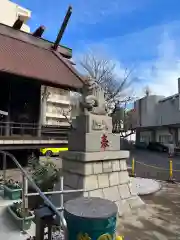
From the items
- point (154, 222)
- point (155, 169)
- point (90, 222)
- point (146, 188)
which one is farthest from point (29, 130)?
point (90, 222)

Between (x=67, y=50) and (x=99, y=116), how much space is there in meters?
12.9

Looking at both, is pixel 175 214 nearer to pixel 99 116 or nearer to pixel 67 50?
pixel 99 116

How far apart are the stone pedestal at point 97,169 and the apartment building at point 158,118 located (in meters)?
31.7

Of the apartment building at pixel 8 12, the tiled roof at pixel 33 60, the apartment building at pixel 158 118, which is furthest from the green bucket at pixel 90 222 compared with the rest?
the apartment building at pixel 158 118

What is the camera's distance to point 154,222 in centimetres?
585

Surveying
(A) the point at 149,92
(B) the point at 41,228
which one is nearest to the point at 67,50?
(B) the point at 41,228

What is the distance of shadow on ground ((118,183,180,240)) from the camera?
16.8 feet

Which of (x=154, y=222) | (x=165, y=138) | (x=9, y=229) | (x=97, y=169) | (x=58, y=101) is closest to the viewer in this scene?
(x=9, y=229)

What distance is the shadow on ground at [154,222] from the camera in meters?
5.12

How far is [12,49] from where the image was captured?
14359 millimetres

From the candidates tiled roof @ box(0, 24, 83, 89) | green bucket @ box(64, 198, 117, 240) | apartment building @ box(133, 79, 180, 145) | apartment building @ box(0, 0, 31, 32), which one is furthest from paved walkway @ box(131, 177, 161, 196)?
apartment building @ box(0, 0, 31, 32)

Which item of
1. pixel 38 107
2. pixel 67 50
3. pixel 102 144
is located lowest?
pixel 102 144

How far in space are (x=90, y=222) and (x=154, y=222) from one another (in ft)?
12.1

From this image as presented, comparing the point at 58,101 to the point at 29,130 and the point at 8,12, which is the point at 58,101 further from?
the point at 29,130
